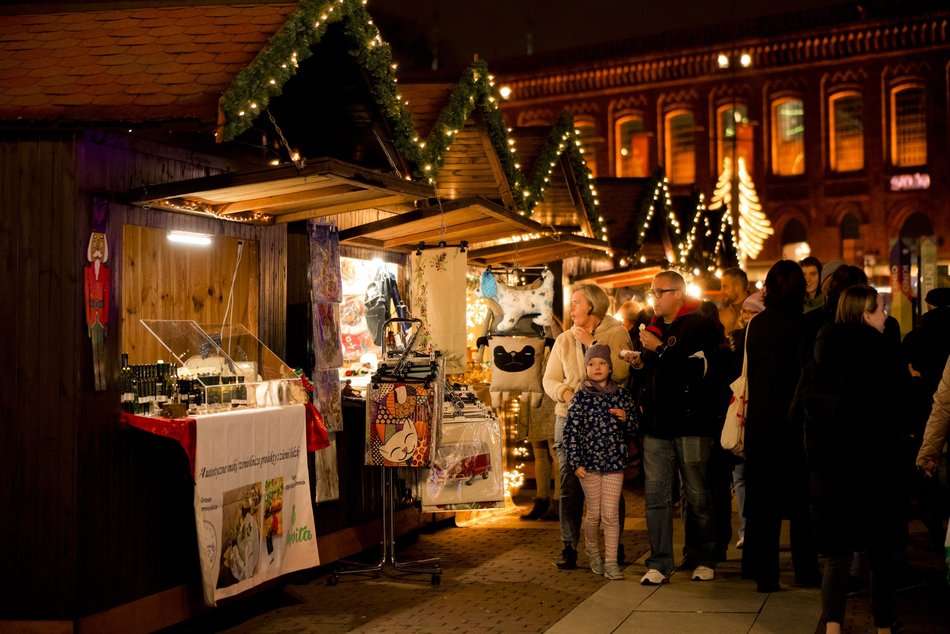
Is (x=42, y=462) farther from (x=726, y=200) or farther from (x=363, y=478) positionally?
(x=726, y=200)

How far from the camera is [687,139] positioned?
48531mm

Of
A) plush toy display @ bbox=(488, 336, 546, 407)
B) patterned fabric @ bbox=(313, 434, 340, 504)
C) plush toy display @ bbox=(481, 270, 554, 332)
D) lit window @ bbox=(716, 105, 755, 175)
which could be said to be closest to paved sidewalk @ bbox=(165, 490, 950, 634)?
patterned fabric @ bbox=(313, 434, 340, 504)

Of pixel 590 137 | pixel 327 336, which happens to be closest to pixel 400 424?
pixel 327 336

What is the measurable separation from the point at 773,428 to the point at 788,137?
41.2 meters

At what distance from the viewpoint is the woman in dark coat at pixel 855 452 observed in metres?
6.33

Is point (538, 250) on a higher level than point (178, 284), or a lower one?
higher

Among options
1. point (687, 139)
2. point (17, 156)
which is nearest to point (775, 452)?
point (17, 156)

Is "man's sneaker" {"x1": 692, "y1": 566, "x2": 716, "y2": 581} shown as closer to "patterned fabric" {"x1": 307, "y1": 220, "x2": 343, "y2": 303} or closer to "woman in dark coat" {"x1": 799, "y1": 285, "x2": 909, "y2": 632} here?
"woman in dark coat" {"x1": 799, "y1": 285, "x2": 909, "y2": 632}

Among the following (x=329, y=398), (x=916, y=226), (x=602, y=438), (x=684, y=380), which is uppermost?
(x=916, y=226)

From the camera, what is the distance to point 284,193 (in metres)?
7.93

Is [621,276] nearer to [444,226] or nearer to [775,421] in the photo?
[444,226]

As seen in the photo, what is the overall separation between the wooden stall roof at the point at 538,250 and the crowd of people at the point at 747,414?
3.13 m

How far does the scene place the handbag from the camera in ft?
27.4

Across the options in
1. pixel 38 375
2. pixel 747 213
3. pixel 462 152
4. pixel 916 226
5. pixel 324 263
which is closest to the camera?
pixel 38 375
